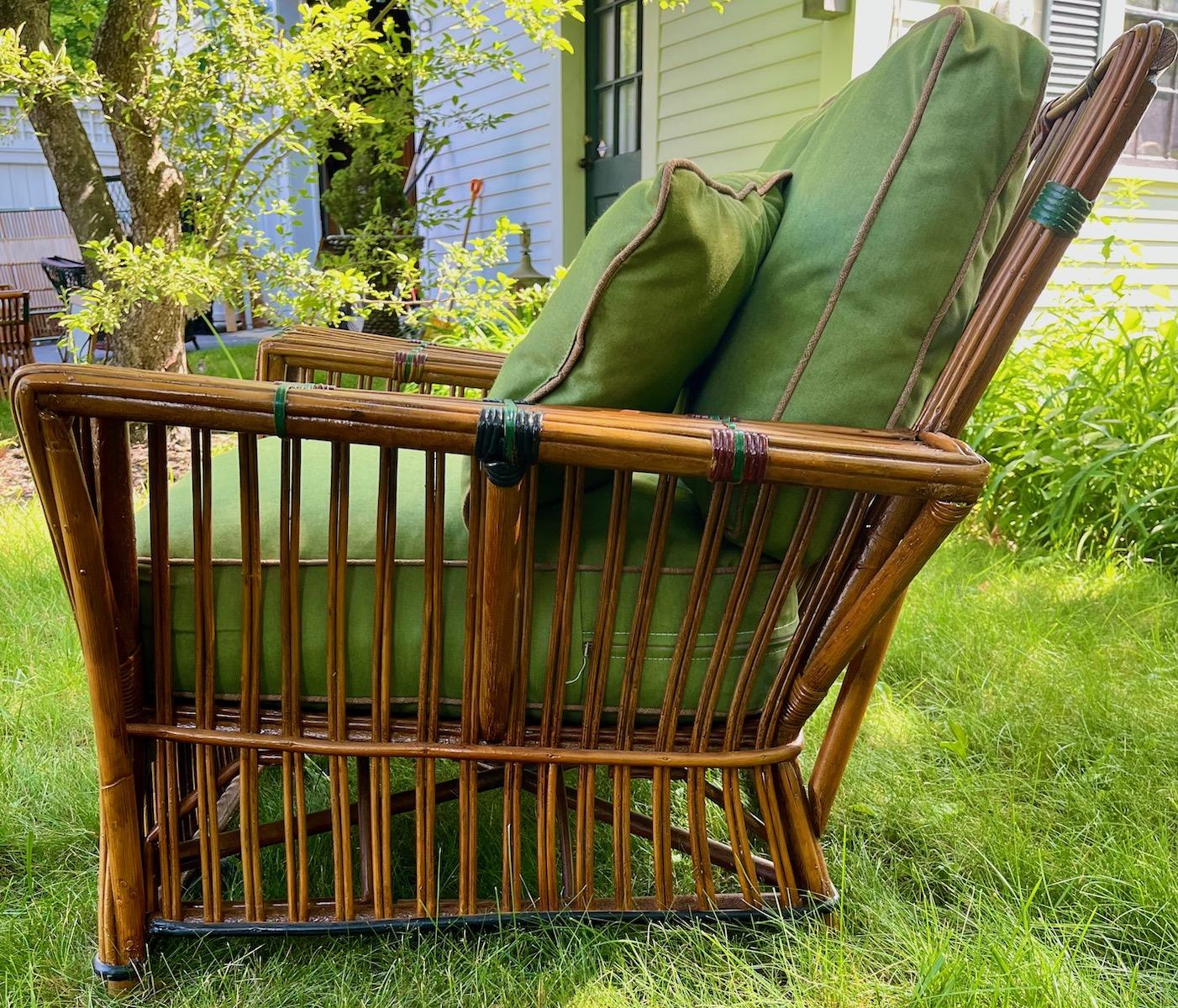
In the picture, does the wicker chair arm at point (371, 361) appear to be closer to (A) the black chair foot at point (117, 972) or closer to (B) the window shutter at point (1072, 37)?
(A) the black chair foot at point (117, 972)

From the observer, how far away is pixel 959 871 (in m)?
1.33

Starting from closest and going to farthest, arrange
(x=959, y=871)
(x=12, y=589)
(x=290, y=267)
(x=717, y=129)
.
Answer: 1. (x=959, y=871)
2. (x=12, y=589)
3. (x=290, y=267)
4. (x=717, y=129)

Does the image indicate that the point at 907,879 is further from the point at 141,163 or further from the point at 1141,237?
the point at 1141,237

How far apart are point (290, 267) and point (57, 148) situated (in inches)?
37.2

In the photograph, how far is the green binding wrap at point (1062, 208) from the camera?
1.00 meters

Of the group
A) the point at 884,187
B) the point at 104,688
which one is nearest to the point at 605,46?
the point at 884,187

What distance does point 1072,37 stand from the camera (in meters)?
3.81

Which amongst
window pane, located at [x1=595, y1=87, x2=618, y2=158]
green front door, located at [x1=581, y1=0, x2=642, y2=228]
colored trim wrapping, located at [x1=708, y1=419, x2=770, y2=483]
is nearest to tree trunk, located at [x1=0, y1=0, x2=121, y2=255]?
green front door, located at [x1=581, y1=0, x2=642, y2=228]

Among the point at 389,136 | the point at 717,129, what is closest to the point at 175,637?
the point at 389,136

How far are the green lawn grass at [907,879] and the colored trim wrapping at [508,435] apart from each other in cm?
63

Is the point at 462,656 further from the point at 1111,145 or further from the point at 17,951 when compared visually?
the point at 1111,145

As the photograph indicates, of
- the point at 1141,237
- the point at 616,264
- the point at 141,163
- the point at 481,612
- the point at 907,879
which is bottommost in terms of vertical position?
the point at 907,879

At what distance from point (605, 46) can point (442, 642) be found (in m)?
4.83

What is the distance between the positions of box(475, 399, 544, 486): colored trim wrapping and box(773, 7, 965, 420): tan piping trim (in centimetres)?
32
